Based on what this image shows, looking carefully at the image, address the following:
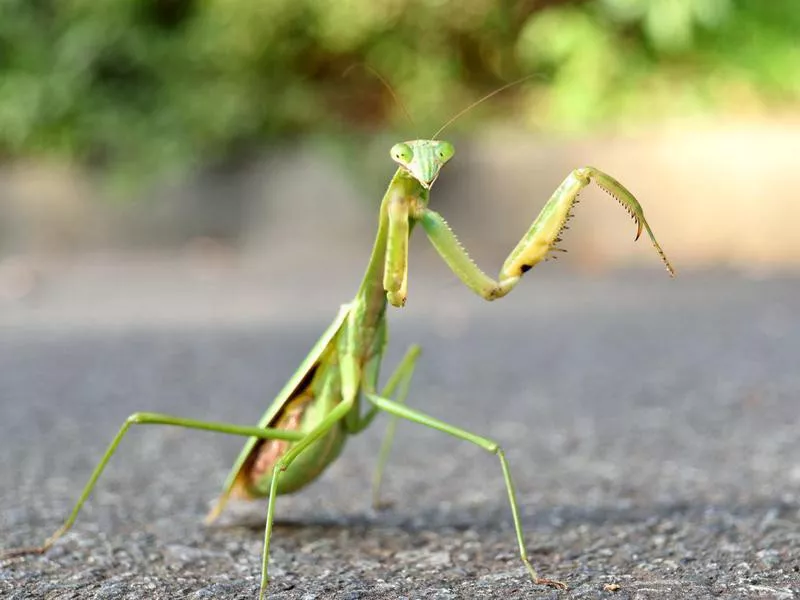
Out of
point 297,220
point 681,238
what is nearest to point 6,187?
point 297,220

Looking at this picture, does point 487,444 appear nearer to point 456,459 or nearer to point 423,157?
point 423,157

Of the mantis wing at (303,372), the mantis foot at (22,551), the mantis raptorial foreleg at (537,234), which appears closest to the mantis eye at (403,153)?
the mantis raptorial foreleg at (537,234)

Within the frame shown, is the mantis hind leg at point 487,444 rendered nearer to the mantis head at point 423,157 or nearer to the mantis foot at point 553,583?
the mantis foot at point 553,583

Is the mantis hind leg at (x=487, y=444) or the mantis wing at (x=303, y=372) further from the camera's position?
the mantis wing at (x=303, y=372)

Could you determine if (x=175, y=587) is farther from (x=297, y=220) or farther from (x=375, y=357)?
(x=297, y=220)

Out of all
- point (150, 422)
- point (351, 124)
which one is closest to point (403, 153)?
point (150, 422)

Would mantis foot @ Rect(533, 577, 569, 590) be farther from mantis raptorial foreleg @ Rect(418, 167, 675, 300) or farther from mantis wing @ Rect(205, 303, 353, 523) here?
mantis wing @ Rect(205, 303, 353, 523)

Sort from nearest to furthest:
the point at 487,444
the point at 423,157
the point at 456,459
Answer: the point at 423,157 → the point at 487,444 → the point at 456,459

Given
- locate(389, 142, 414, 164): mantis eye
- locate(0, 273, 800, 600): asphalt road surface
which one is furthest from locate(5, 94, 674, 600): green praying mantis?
locate(0, 273, 800, 600): asphalt road surface
